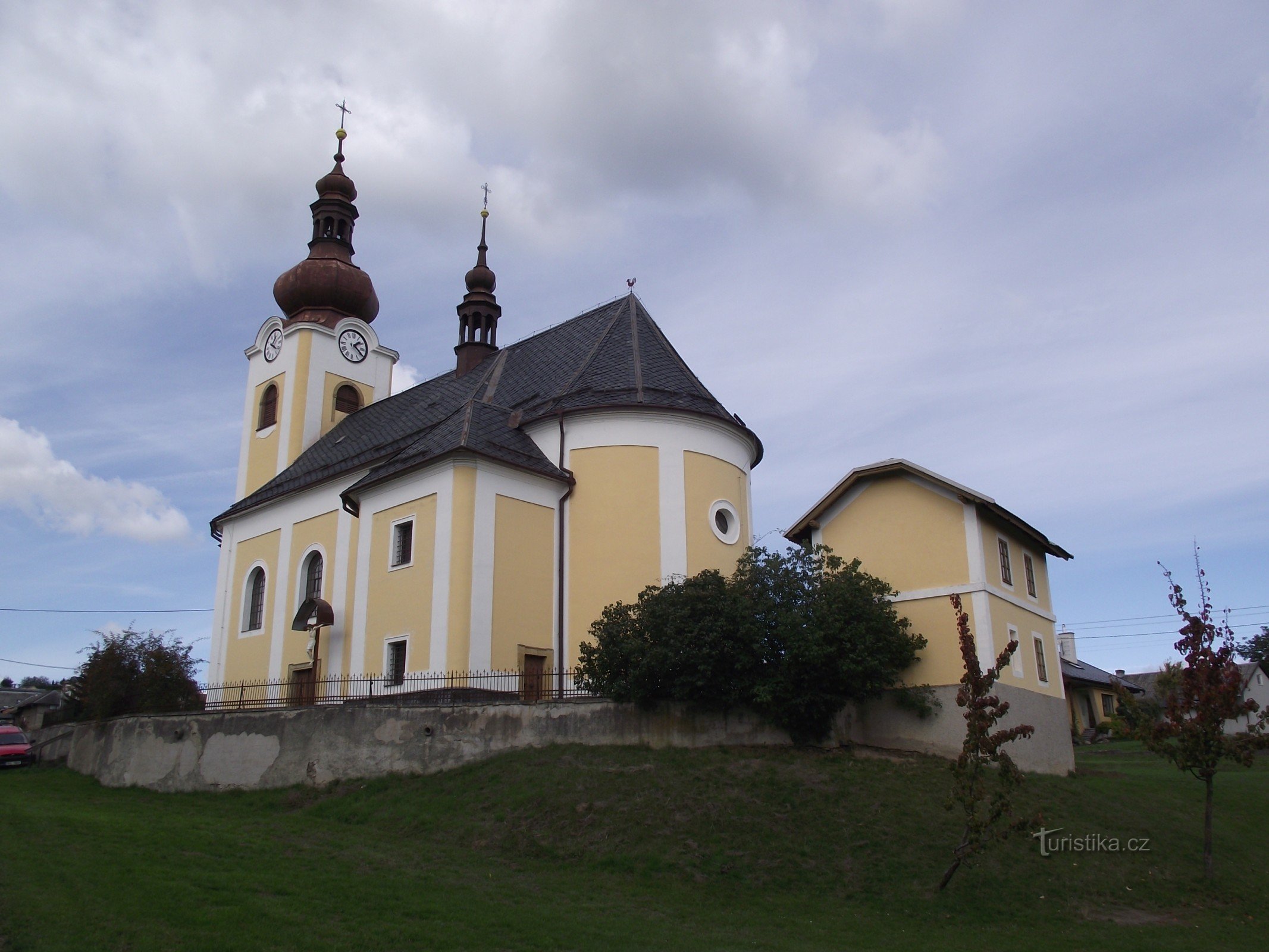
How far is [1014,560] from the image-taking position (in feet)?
75.6

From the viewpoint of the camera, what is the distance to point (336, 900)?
1187 cm

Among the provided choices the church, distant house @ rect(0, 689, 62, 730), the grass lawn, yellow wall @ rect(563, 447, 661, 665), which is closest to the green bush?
the grass lawn

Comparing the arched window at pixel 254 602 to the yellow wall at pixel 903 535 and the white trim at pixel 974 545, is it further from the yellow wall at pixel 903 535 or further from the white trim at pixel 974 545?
the white trim at pixel 974 545

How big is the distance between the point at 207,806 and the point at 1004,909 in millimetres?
14193

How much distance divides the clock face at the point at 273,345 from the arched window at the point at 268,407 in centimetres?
103

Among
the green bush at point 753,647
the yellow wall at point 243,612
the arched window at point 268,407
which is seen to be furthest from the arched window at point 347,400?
the green bush at point 753,647

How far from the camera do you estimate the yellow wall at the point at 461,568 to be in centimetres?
2220

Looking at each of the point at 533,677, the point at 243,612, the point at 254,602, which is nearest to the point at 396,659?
the point at 533,677

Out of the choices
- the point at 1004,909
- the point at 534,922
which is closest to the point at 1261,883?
the point at 1004,909

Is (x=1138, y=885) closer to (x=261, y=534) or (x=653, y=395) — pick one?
(x=653, y=395)

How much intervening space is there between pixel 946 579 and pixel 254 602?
69.5 ft

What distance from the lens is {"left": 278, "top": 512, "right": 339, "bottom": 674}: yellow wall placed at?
2836cm

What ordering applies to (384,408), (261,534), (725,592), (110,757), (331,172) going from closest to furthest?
(725,592)
(110,757)
(261,534)
(384,408)
(331,172)
